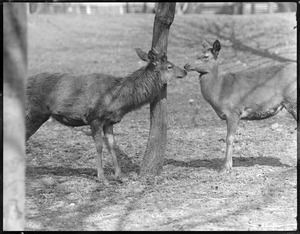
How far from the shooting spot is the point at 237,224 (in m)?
6.11

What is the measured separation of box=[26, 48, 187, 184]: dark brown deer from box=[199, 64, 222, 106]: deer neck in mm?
634

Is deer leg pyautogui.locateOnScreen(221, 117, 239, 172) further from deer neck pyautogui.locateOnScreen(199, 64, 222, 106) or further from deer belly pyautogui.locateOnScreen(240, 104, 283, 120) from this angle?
deer neck pyautogui.locateOnScreen(199, 64, 222, 106)

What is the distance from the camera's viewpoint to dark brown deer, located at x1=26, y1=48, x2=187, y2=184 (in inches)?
324

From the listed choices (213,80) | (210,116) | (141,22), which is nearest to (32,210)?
(213,80)

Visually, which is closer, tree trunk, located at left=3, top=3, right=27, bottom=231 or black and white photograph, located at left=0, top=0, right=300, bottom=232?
tree trunk, located at left=3, top=3, right=27, bottom=231

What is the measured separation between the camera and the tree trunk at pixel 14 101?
4090 mm

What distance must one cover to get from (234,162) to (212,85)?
1.27m

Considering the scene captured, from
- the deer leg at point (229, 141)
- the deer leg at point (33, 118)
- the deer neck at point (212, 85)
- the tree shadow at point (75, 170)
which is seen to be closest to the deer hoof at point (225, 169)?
the deer leg at point (229, 141)

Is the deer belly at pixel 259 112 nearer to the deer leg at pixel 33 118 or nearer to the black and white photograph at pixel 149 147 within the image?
the black and white photograph at pixel 149 147

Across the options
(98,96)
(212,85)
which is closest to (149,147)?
(98,96)

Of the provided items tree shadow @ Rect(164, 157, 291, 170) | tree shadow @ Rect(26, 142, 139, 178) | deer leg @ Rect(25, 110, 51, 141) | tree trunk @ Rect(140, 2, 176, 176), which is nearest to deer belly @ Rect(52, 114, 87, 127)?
deer leg @ Rect(25, 110, 51, 141)

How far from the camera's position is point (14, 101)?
4.15 metres

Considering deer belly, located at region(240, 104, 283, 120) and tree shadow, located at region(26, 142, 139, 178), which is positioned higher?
deer belly, located at region(240, 104, 283, 120)

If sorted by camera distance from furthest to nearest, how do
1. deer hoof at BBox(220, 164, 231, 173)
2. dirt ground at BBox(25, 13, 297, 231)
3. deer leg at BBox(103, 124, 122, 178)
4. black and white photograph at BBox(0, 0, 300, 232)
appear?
deer hoof at BBox(220, 164, 231, 173) < deer leg at BBox(103, 124, 122, 178) < dirt ground at BBox(25, 13, 297, 231) < black and white photograph at BBox(0, 0, 300, 232)
